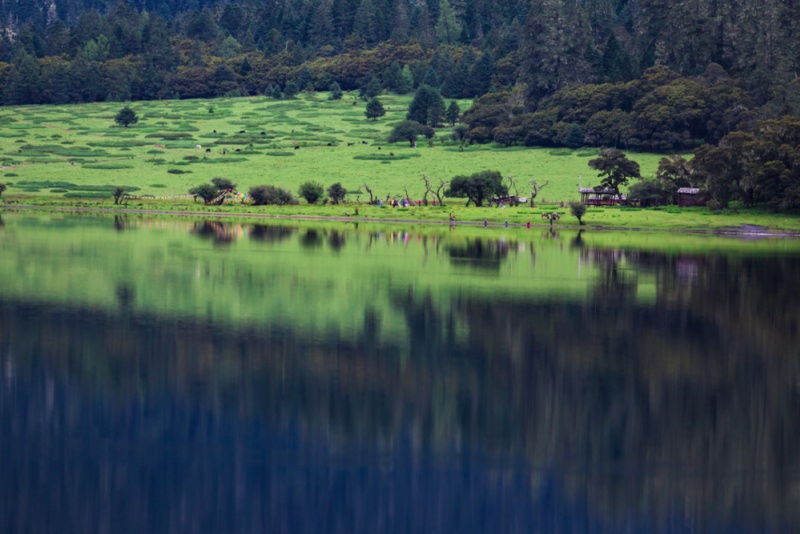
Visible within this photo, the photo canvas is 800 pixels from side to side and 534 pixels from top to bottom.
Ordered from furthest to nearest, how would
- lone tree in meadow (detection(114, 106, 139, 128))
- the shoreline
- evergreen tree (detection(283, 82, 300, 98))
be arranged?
evergreen tree (detection(283, 82, 300, 98)) < lone tree in meadow (detection(114, 106, 139, 128)) < the shoreline

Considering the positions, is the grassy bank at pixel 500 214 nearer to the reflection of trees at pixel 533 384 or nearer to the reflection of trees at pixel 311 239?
the reflection of trees at pixel 311 239

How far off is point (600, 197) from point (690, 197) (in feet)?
31.6

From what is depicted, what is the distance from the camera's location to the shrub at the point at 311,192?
337 feet

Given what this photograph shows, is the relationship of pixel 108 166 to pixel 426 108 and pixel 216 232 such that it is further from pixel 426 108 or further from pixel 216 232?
pixel 216 232

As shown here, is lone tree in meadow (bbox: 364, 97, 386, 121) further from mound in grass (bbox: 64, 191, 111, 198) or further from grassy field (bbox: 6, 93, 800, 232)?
mound in grass (bbox: 64, 191, 111, 198)

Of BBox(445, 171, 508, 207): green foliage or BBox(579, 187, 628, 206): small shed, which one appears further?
BBox(579, 187, 628, 206): small shed

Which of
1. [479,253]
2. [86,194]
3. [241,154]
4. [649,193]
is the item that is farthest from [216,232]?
[241,154]

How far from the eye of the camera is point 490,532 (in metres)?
17.8

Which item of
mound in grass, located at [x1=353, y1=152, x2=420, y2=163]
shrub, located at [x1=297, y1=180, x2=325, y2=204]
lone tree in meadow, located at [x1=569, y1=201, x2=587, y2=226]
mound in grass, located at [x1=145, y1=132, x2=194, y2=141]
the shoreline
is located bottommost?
the shoreline

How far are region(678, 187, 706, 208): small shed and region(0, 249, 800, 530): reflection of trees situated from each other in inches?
2484

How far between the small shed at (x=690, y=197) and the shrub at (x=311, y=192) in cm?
3314

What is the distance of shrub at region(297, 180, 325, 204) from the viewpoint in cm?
10262

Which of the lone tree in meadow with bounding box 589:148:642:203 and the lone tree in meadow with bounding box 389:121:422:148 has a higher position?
the lone tree in meadow with bounding box 389:121:422:148

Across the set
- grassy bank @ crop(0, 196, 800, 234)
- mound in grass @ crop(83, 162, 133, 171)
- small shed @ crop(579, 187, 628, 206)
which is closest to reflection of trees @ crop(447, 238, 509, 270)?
grassy bank @ crop(0, 196, 800, 234)
